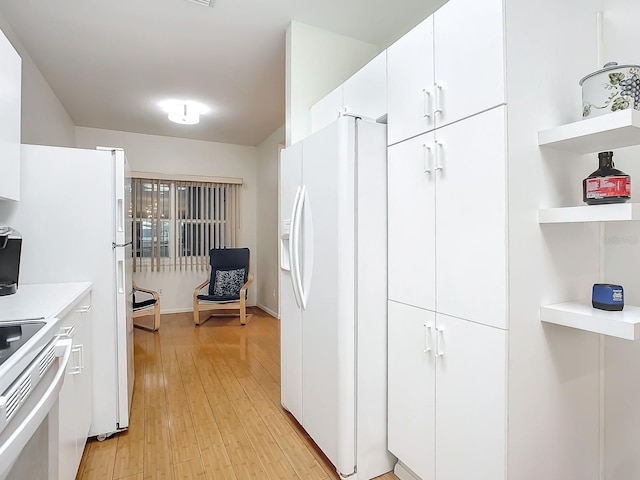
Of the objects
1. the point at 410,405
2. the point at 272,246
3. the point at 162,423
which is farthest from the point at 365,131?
the point at 272,246

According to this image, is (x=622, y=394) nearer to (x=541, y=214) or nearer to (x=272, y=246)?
(x=541, y=214)

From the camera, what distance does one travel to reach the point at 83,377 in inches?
70.1

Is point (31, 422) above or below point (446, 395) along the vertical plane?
above

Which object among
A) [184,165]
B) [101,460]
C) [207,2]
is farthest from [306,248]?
[184,165]

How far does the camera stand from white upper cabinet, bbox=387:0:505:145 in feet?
4.03

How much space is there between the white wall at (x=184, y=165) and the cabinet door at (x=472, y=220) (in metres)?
4.91

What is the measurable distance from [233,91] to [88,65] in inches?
52.5

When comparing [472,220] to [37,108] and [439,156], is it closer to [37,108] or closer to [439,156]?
[439,156]

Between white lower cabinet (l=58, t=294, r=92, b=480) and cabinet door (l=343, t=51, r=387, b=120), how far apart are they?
67.2 inches

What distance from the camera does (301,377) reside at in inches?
84.4

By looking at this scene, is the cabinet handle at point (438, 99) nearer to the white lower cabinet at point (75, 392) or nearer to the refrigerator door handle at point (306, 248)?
the refrigerator door handle at point (306, 248)

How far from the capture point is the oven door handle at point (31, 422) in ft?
2.52

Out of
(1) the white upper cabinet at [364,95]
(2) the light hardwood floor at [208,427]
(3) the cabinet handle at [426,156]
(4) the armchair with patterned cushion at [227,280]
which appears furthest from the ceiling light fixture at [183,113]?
(3) the cabinet handle at [426,156]

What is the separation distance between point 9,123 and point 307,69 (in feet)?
6.09
